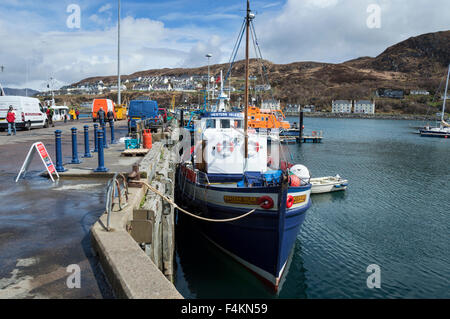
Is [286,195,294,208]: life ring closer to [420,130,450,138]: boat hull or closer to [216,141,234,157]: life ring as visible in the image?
[216,141,234,157]: life ring

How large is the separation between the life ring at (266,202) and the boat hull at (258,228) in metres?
0.12

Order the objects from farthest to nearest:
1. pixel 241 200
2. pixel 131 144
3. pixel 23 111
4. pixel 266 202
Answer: pixel 23 111
pixel 131 144
pixel 241 200
pixel 266 202

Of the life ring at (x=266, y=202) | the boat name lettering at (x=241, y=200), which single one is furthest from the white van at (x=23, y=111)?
the life ring at (x=266, y=202)

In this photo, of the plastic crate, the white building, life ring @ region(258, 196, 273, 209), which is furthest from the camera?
the white building

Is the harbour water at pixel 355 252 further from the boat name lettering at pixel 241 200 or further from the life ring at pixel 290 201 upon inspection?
the life ring at pixel 290 201

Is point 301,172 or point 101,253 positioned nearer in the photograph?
point 101,253

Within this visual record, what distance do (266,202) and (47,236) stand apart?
6290 mm

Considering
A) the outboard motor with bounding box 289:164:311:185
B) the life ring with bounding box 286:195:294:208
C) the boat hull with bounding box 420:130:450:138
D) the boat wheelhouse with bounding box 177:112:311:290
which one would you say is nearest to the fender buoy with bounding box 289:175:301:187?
the boat wheelhouse with bounding box 177:112:311:290

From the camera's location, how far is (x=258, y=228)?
36.7 ft

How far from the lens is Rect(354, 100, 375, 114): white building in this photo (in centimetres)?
19329

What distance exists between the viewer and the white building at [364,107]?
7610 inches

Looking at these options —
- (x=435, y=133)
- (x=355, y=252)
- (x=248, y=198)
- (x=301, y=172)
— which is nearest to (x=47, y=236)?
(x=248, y=198)

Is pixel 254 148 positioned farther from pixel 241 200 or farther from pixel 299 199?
pixel 299 199
